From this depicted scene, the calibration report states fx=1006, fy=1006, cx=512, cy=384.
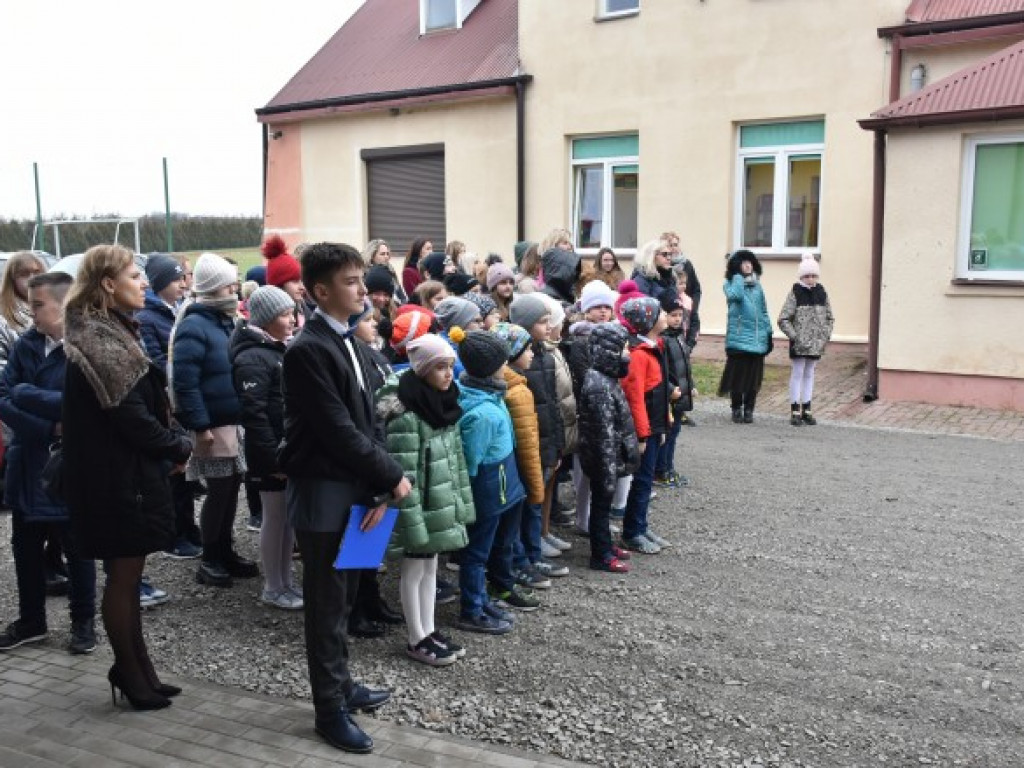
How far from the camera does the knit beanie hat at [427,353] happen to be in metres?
4.64

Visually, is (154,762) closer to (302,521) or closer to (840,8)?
(302,521)

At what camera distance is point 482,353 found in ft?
16.5

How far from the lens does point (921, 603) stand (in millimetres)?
5613

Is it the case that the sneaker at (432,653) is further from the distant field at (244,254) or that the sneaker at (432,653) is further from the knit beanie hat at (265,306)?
the distant field at (244,254)

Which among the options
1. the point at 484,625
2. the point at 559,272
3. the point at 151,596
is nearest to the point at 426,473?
the point at 484,625

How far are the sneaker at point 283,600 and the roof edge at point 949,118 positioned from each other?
8.66m

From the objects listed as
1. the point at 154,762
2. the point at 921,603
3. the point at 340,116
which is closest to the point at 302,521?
the point at 154,762

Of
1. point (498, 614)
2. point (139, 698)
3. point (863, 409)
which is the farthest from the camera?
point (863, 409)

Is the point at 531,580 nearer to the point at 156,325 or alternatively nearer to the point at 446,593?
the point at 446,593

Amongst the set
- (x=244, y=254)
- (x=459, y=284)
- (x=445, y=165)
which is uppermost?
(x=445, y=165)

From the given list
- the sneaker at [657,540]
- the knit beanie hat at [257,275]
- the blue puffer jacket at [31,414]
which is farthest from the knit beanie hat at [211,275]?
the knit beanie hat at [257,275]

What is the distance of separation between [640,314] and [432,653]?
2660 millimetres

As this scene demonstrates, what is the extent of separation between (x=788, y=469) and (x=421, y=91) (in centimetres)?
1166

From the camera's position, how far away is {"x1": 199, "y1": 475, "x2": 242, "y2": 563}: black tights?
576 cm
